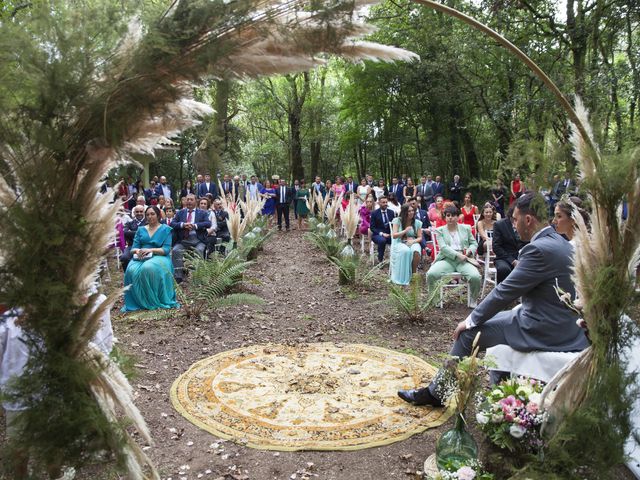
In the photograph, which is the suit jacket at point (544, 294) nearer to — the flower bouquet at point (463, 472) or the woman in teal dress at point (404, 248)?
the flower bouquet at point (463, 472)

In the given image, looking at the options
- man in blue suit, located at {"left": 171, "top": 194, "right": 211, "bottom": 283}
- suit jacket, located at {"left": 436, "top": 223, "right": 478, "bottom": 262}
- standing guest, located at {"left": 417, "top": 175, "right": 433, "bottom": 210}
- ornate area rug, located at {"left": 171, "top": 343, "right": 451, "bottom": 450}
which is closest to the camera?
ornate area rug, located at {"left": 171, "top": 343, "right": 451, "bottom": 450}

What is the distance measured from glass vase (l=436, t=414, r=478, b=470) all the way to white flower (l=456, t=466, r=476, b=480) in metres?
0.22

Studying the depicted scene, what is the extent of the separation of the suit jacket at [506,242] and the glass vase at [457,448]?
4.26m

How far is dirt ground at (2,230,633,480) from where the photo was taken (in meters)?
3.06

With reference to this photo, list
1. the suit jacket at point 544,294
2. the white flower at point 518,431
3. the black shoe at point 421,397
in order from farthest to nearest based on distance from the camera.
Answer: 1. the black shoe at point 421,397
2. the suit jacket at point 544,294
3. the white flower at point 518,431

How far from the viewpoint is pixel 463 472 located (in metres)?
2.52

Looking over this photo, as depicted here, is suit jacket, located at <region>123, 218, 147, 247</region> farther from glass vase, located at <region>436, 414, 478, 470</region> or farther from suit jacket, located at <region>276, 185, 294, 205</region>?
suit jacket, located at <region>276, 185, 294, 205</region>

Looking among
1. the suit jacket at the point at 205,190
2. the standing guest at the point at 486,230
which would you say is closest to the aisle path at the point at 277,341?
the standing guest at the point at 486,230

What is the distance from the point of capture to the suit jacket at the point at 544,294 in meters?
3.24

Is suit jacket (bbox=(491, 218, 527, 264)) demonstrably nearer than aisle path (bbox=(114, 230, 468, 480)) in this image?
No

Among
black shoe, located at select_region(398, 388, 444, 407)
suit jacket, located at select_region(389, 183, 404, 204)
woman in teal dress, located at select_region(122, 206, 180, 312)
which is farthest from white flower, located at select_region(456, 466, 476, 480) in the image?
suit jacket, located at select_region(389, 183, 404, 204)

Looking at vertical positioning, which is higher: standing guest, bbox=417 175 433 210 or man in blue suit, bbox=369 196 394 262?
standing guest, bbox=417 175 433 210

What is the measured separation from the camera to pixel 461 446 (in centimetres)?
278

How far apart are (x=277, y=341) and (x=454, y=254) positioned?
9.37 ft
